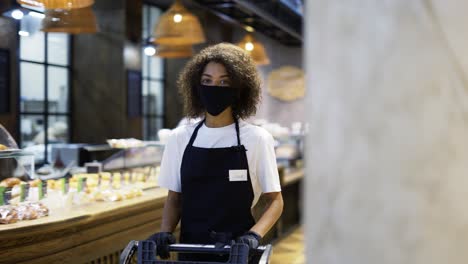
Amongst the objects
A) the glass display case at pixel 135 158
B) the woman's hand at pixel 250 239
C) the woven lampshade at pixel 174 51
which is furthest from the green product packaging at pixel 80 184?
the woven lampshade at pixel 174 51

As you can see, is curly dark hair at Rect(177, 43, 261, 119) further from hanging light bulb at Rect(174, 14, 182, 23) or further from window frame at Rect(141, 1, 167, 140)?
window frame at Rect(141, 1, 167, 140)

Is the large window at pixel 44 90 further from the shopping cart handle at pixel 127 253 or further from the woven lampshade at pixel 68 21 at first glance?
the shopping cart handle at pixel 127 253

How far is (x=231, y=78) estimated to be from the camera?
2193 mm

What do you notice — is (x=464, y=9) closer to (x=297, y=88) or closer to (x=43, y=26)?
(x=43, y=26)

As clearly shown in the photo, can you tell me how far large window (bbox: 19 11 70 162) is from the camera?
729 centimetres

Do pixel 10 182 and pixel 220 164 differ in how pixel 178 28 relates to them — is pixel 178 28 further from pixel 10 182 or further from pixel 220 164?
pixel 220 164

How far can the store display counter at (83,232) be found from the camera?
2.85 metres

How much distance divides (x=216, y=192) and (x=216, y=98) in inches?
13.8

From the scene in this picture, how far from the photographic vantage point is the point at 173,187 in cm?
222

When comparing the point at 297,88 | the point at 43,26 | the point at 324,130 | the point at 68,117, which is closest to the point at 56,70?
the point at 68,117

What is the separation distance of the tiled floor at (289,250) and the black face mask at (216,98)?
3.77 metres

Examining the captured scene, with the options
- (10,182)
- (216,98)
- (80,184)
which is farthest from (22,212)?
(216,98)

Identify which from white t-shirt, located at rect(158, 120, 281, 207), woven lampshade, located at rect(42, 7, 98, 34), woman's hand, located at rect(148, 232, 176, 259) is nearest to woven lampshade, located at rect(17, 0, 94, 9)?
woven lampshade, located at rect(42, 7, 98, 34)

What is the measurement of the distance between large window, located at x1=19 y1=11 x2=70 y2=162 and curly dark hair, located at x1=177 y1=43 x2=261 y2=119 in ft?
16.7
